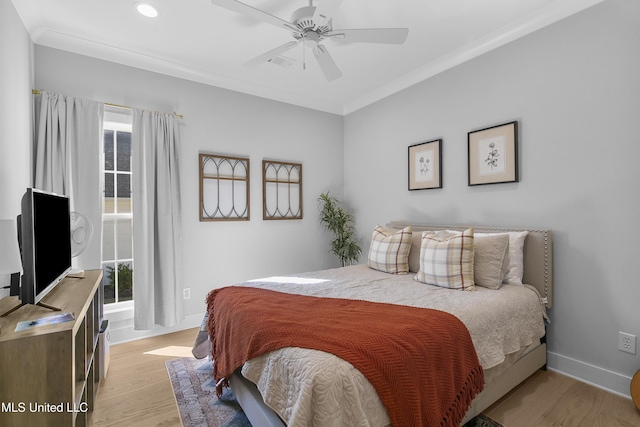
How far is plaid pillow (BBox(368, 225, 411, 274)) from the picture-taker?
2906mm

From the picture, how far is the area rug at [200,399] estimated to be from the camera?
6.10 ft

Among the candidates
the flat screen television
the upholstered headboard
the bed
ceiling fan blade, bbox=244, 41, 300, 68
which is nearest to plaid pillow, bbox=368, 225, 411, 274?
the bed

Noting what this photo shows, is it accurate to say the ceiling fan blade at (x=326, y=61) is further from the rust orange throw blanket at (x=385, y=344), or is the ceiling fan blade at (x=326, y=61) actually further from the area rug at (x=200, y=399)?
the area rug at (x=200, y=399)

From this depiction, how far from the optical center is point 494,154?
2775 mm

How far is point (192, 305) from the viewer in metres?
3.39

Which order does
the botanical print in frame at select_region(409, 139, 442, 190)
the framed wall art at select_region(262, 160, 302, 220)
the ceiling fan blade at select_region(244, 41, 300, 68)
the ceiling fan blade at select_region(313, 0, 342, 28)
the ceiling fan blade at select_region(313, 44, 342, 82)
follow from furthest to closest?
the framed wall art at select_region(262, 160, 302, 220) < the botanical print in frame at select_region(409, 139, 442, 190) < the ceiling fan blade at select_region(313, 44, 342, 82) < the ceiling fan blade at select_region(244, 41, 300, 68) < the ceiling fan blade at select_region(313, 0, 342, 28)

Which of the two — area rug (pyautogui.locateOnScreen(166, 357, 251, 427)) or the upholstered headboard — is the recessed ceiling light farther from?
the upholstered headboard

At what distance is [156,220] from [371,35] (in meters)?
2.56

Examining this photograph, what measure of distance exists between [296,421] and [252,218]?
9.27 ft

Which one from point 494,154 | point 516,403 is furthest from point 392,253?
point 516,403

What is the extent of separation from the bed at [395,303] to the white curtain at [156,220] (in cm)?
91

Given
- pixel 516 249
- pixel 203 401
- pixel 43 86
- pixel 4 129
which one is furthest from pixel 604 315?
pixel 43 86

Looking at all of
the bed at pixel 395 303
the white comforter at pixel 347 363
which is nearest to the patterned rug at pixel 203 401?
the bed at pixel 395 303

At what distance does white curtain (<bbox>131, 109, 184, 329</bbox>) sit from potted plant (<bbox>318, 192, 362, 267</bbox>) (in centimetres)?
187
